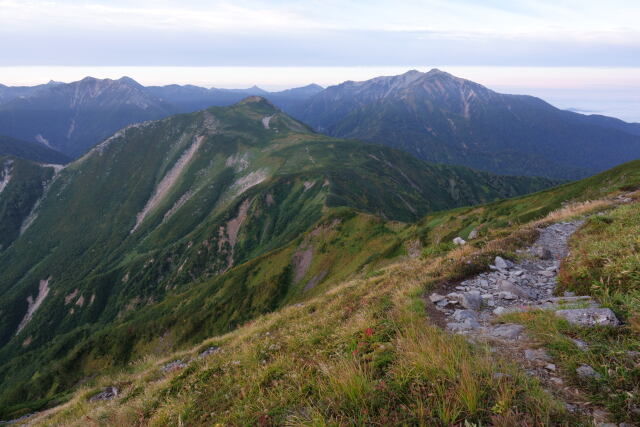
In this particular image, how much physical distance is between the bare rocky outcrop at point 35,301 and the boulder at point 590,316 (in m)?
227

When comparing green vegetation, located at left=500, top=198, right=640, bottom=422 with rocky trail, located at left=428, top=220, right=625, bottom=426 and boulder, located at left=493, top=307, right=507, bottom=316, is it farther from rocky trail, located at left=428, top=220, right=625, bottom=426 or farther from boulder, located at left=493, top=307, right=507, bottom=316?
boulder, located at left=493, top=307, right=507, bottom=316

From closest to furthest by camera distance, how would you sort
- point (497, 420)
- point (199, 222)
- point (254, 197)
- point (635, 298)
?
point (497, 420), point (635, 298), point (254, 197), point (199, 222)

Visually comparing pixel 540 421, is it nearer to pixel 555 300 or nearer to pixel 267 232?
pixel 555 300

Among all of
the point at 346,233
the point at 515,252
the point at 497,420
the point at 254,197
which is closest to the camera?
the point at 497,420

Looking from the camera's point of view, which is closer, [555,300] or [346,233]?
[555,300]

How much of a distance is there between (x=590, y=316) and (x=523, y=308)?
1716mm

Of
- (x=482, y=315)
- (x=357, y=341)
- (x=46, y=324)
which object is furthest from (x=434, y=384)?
(x=46, y=324)

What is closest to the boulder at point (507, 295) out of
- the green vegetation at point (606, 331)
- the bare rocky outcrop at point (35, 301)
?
the green vegetation at point (606, 331)

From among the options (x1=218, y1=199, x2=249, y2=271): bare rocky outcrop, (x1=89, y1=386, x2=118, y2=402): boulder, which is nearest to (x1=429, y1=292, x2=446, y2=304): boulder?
(x1=89, y1=386, x2=118, y2=402): boulder

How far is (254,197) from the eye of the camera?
14050 cm

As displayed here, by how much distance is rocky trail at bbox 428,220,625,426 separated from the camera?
4.86 metres

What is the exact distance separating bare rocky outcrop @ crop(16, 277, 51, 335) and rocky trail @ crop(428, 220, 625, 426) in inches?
8862

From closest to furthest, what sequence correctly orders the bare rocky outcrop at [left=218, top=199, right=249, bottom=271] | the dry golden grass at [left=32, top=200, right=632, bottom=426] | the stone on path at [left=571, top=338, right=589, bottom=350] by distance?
the dry golden grass at [left=32, top=200, right=632, bottom=426]
the stone on path at [left=571, top=338, right=589, bottom=350]
the bare rocky outcrop at [left=218, top=199, right=249, bottom=271]

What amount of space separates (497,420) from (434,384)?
90 cm
